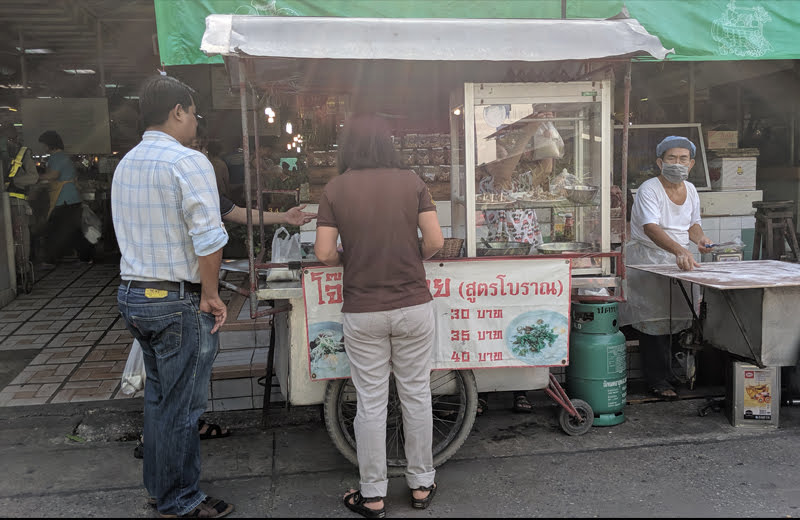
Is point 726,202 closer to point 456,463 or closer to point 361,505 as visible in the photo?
point 456,463

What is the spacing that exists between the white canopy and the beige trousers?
130 cm

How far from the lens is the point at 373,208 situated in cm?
295

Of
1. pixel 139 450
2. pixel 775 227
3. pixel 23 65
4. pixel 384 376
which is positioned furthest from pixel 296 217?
pixel 23 65

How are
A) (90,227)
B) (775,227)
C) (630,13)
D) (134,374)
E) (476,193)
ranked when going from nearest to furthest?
(476,193), (134,374), (630,13), (775,227), (90,227)

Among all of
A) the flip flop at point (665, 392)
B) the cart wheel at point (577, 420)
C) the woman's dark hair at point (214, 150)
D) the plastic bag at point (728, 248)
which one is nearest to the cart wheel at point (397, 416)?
the cart wheel at point (577, 420)

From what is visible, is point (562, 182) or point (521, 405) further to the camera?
point (521, 405)

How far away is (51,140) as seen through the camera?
8.36 metres

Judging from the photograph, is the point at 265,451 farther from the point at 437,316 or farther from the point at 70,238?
the point at 70,238

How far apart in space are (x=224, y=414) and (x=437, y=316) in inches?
76.8

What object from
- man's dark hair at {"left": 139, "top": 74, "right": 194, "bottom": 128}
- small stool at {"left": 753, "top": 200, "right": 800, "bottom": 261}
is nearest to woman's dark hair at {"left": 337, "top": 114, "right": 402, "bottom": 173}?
man's dark hair at {"left": 139, "top": 74, "right": 194, "bottom": 128}

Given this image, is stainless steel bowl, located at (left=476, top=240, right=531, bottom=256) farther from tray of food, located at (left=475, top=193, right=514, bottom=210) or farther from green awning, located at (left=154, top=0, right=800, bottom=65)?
green awning, located at (left=154, top=0, right=800, bottom=65)

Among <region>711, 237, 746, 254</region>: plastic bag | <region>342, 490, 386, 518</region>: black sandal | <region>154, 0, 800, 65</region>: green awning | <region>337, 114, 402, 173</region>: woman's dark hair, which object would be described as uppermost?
<region>154, 0, 800, 65</region>: green awning

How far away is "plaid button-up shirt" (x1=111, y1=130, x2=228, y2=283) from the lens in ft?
9.26

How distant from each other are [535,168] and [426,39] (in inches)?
50.7
